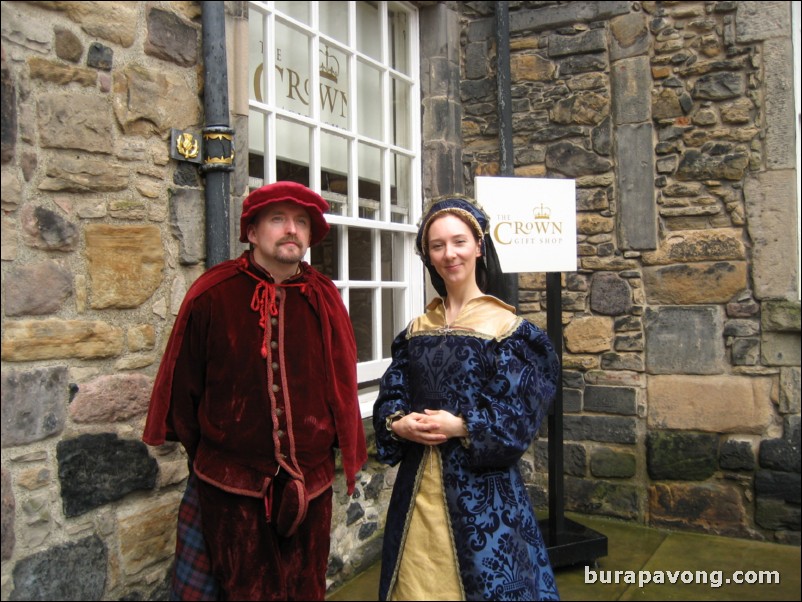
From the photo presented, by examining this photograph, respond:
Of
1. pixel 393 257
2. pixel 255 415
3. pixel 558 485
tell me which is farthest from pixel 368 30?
pixel 255 415

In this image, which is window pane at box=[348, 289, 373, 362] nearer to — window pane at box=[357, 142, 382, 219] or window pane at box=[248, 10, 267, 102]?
window pane at box=[357, 142, 382, 219]

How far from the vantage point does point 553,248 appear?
3.80 m

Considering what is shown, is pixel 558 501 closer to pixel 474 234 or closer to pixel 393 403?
pixel 393 403

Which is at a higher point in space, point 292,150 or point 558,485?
point 292,150

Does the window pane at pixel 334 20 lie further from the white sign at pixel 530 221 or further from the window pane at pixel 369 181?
the white sign at pixel 530 221

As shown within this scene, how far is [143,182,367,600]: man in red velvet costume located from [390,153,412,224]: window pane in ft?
7.50

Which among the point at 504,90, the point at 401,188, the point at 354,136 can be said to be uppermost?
the point at 504,90

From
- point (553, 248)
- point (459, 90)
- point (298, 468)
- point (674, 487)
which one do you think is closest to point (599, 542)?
point (674, 487)

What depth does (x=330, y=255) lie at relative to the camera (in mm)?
3871

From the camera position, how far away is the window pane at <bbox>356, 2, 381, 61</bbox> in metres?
4.32

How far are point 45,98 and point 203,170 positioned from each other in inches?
25.2

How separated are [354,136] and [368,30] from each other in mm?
762

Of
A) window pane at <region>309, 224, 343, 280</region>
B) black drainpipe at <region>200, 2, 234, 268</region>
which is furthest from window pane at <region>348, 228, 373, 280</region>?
black drainpipe at <region>200, 2, 234, 268</region>

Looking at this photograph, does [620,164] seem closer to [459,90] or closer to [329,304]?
[459,90]
